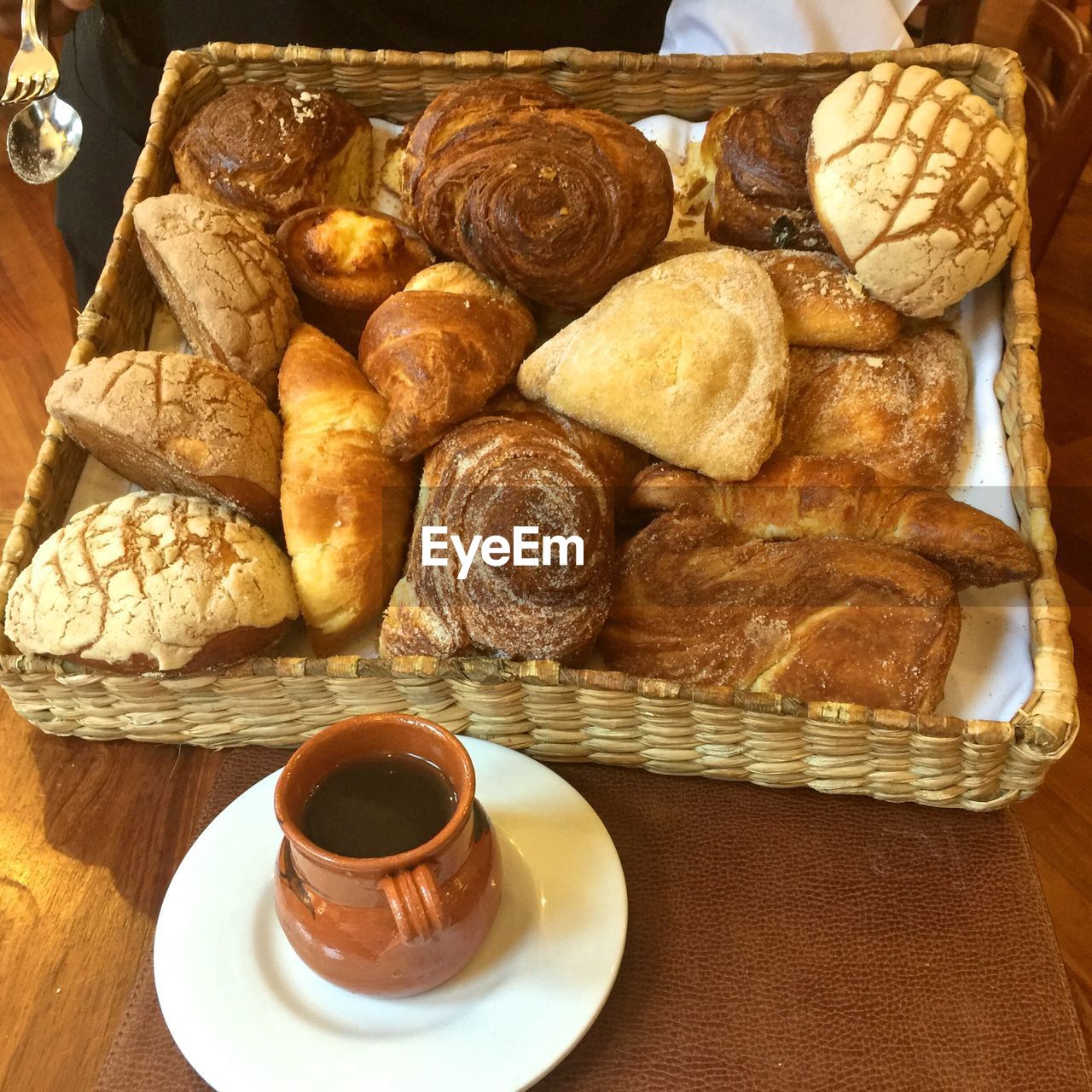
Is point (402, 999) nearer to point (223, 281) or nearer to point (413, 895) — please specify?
point (413, 895)

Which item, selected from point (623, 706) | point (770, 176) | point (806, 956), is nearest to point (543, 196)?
point (770, 176)

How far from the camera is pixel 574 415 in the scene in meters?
0.99

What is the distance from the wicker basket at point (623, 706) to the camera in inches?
30.3

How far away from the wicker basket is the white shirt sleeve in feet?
1.44

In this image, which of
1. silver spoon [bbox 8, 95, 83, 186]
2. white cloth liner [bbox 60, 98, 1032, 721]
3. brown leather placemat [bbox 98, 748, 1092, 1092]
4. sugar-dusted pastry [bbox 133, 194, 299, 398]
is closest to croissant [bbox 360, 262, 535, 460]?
sugar-dusted pastry [bbox 133, 194, 299, 398]

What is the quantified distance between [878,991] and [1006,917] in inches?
5.3

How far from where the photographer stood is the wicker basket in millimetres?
769

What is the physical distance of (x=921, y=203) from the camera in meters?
0.98

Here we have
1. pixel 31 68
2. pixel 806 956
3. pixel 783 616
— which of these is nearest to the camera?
pixel 806 956

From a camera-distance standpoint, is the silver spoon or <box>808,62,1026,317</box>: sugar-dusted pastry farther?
the silver spoon

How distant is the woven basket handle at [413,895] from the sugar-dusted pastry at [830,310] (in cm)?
71

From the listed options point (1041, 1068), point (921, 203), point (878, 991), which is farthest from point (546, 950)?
point (921, 203)

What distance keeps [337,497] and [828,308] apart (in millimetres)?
563

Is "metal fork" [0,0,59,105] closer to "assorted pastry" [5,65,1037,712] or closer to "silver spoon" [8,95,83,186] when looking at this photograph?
"silver spoon" [8,95,83,186]
